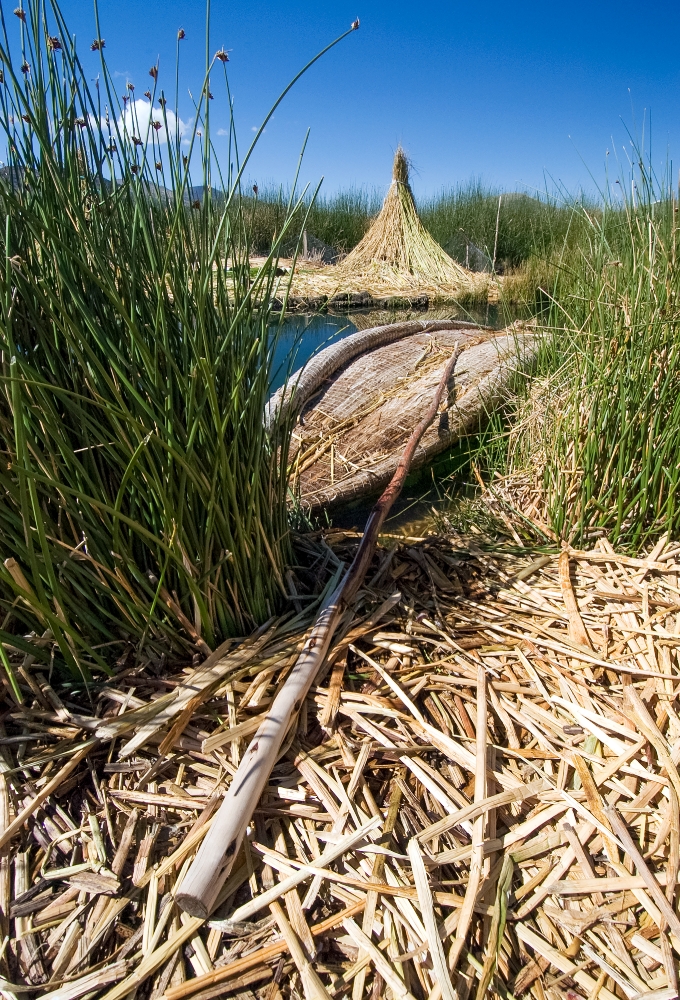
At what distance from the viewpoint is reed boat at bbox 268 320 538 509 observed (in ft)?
9.89

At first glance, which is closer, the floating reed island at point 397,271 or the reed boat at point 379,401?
the reed boat at point 379,401

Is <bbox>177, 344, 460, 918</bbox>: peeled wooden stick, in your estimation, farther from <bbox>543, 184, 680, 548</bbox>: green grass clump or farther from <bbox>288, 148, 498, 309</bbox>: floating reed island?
<bbox>288, 148, 498, 309</bbox>: floating reed island

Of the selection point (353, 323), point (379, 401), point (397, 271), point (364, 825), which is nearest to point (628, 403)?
point (364, 825)

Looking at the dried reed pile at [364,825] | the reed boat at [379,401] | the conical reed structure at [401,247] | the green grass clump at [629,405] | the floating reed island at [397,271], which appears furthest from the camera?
the conical reed structure at [401,247]

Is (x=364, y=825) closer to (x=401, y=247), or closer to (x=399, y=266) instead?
(x=399, y=266)

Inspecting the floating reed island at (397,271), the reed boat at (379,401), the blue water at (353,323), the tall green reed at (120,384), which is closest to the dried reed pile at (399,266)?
the floating reed island at (397,271)

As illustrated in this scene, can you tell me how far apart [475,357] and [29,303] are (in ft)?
10.6

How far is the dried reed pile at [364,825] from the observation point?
0.83 meters

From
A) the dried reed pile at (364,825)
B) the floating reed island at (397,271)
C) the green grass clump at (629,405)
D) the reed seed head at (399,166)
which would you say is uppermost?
the reed seed head at (399,166)

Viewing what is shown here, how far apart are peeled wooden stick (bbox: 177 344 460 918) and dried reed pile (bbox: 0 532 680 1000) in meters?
0.04

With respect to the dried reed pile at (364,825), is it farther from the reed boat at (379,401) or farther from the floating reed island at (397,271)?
the floating reed island at (397,271)

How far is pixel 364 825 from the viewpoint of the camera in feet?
3.10

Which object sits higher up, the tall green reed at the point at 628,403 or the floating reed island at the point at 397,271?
the floating reed island at the point at 397,271

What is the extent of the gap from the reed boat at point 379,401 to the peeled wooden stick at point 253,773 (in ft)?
4.67
